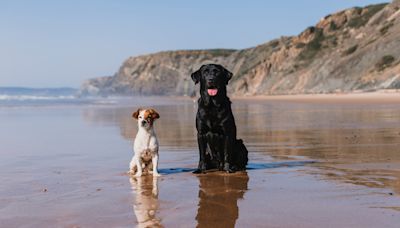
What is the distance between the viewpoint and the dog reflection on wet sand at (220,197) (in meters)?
3.98

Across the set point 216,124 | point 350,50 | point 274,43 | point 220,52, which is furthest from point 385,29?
point 220,52

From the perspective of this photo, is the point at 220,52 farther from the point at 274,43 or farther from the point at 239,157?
the point at 239,157

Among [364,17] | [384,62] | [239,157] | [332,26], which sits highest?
[364,17]

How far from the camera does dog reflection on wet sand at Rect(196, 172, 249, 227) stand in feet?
13.1

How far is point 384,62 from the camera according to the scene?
40.7 meters

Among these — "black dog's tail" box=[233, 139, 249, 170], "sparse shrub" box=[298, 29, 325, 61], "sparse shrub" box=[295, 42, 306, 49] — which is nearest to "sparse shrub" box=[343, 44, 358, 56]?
"sparse shrub" box=[298, 29, 325, 61]

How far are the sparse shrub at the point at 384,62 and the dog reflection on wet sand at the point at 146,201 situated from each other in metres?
37.4

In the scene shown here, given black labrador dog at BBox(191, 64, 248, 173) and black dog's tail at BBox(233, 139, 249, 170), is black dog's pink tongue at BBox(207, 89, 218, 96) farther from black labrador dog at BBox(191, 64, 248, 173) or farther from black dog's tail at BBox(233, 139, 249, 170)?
black dog's tail at BBox(233, 139, 249, 170)

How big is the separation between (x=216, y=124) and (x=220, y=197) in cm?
175

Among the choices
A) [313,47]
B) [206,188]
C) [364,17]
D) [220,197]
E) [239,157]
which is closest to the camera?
[220,197]

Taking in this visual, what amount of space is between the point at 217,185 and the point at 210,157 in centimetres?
116

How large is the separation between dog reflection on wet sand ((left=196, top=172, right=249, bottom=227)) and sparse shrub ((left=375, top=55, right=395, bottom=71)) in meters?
36.8

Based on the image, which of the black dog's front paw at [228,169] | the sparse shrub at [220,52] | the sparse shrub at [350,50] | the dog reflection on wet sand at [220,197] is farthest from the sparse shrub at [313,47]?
the sparse shrub at [220,52]

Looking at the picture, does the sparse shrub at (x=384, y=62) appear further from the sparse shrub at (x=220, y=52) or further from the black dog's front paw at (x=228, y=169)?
the sparse shrub at (x=220, y=52)
